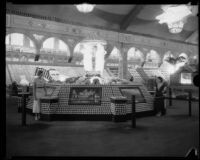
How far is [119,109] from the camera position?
6.76 meters

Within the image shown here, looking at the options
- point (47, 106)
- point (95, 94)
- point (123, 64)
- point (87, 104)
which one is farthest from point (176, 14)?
point (123, 64)

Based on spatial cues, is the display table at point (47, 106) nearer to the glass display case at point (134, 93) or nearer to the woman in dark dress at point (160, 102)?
the glass display case at point (134, 93)

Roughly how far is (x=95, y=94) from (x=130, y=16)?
11062mm

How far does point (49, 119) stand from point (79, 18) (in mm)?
10182

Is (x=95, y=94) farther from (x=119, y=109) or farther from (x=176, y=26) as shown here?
(x=176, y=26)

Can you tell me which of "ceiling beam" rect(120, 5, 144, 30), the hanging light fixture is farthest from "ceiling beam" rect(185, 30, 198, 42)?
the hanging light fixture

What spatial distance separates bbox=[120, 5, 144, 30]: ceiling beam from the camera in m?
16.4

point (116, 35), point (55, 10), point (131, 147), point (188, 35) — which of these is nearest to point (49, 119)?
point (131, 147)

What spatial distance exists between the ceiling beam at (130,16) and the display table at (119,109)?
1120 centimetres

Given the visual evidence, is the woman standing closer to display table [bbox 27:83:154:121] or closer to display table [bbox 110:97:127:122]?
display table [bbox 27:83:154:121]

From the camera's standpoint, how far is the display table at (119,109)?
265 inches

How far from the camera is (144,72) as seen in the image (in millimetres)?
18172

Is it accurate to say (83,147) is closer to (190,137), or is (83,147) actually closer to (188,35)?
(190,137)

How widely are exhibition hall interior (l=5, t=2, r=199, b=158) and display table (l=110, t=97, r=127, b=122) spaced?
30 mm
